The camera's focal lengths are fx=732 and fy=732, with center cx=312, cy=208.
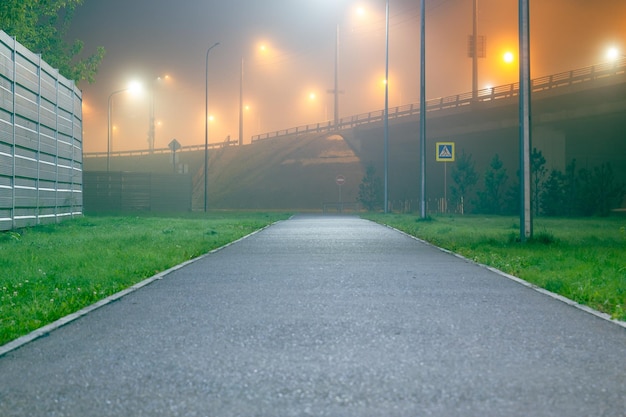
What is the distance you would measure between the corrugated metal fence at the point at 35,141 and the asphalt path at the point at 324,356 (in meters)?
10.3

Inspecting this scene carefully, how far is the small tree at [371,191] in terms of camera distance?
56.3 m

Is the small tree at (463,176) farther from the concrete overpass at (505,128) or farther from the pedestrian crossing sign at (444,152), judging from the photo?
the pedestrian crossing sign at (444,152)

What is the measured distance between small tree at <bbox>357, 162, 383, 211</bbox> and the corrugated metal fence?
1311 inches

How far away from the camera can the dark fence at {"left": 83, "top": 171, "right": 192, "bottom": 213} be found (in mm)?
A: 47625

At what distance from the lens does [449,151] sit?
3166cm

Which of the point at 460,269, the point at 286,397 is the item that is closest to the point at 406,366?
the point at 286,397

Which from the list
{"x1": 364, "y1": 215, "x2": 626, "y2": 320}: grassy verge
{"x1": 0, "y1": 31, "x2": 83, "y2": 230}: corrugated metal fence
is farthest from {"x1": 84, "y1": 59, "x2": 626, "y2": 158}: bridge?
{"x1": 0, "y1": 31, "x2": 83, "y2": 230}: corrugated metal fence

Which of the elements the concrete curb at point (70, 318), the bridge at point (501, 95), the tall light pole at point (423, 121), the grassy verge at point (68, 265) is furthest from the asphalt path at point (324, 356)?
the bridge at point (501, 95)

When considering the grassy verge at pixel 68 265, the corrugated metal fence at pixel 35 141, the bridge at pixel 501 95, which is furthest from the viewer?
the bridge at pixel 501 95

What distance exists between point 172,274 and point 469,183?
36234mm

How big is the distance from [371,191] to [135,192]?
18.1 m

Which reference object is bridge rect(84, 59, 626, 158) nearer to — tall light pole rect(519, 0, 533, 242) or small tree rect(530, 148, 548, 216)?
small tree rect(530, 148, 548, 216)

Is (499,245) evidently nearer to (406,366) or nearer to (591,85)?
(406,366)

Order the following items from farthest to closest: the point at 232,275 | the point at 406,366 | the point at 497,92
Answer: the point at 497,92, the point at 232,275, the point at 406,366
